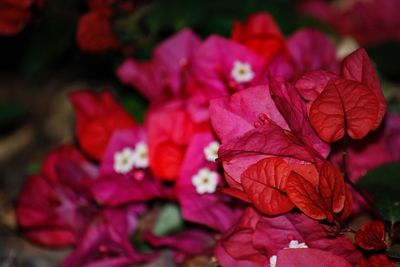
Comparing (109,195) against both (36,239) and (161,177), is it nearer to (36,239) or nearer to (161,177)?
(161,177)

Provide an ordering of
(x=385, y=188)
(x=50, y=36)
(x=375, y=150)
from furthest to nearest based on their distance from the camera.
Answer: (x=50, y=36)
(x=375, y=150)
(x=385, y=188)

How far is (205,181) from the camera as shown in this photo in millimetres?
1062

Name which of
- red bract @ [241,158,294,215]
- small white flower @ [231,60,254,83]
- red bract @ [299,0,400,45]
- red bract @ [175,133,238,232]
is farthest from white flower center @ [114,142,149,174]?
red bract @ [299,0,400,45]

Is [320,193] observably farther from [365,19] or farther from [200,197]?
[365,19]

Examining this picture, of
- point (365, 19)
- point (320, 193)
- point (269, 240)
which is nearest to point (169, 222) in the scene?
point (269, 240)

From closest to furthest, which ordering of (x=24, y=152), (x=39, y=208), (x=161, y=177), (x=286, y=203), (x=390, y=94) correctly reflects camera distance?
(x=286, y=203) → (x=161, y=177) → (x=39, y=208) → (x=390, y=94) → (x=24, y=152)

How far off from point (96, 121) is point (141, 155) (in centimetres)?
12

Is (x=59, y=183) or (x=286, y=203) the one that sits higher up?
(x=286, y=203)

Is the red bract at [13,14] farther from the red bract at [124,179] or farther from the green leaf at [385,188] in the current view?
the green leaf at [385,188]

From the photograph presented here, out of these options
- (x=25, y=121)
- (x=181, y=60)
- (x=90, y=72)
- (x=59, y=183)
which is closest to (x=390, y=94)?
(x=181, y=60)

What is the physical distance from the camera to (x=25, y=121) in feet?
5.82

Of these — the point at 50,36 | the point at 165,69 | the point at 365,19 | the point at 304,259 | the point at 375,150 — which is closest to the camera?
the point at 304,259

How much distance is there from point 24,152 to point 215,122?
0.94 m

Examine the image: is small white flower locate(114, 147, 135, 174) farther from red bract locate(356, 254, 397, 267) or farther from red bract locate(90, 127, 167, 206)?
red bract locate(356, 254, 397, 267)
